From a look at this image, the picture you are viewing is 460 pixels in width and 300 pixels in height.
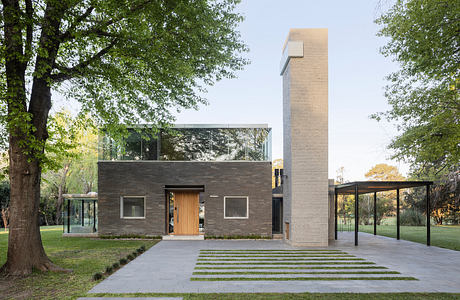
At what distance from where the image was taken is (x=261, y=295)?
250 inches

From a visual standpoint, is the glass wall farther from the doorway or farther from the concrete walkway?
the concrete walkway

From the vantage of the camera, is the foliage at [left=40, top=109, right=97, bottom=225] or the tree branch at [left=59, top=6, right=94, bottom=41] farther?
the foliage at [left=40, top=109, right=97, bottom=225]

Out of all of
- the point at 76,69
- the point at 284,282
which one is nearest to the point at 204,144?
the point at 76,69

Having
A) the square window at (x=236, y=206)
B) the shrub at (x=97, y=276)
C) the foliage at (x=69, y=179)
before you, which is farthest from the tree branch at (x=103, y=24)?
the foliage at (x=69, y=179)

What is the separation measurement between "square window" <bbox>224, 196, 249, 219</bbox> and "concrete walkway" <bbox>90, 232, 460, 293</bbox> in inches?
153

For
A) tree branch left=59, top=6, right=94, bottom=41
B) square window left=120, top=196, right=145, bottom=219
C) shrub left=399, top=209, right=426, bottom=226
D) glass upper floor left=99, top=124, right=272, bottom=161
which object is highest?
tree branch left=59, top=6, right=94, bottom=41

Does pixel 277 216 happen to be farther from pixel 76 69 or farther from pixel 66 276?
pixel 76 69

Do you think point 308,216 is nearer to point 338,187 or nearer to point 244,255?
point 338,187

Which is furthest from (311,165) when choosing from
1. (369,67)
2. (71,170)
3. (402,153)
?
(71,170)

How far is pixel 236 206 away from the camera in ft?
52.6

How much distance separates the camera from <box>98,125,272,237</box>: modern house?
15891 mm

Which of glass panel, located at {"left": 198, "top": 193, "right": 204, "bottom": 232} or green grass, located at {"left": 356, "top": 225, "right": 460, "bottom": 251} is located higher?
glass panel, located at {"left": 198, "top": 193, "right": 204, "bottom": 232}

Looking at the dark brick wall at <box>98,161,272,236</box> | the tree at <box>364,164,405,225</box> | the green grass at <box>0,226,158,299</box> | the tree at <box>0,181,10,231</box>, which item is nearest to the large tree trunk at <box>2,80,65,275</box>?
the green grass at <box>0,226,158,299</box>

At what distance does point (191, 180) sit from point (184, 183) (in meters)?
0.36
